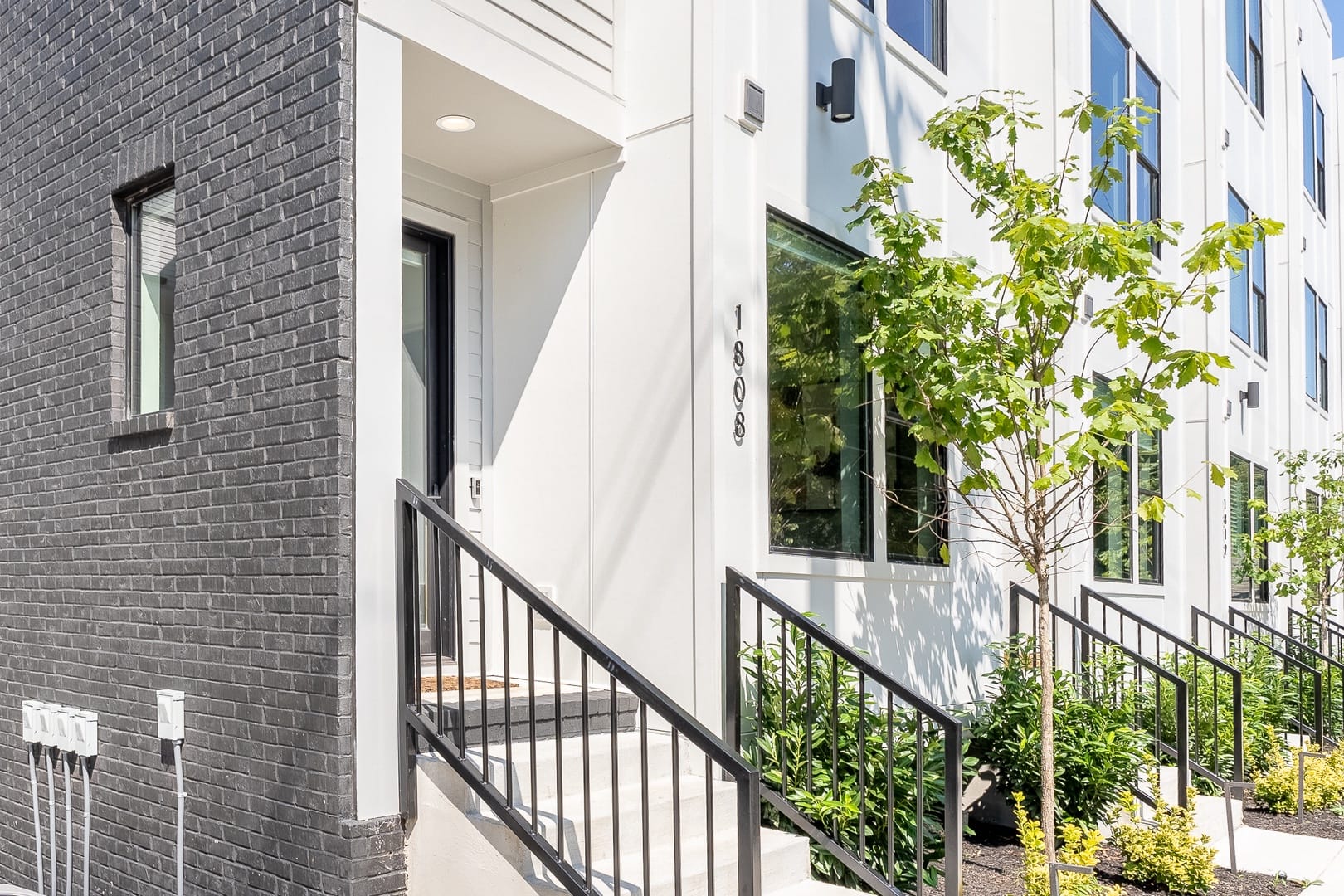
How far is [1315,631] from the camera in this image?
14.6 m

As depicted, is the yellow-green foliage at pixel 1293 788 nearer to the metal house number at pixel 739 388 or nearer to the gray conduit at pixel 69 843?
the metal house number at pixel 739 388

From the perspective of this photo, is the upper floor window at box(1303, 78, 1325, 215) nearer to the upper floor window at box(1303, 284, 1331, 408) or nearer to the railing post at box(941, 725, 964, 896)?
the upper floor window at box(1303, 284, 1331, 408)

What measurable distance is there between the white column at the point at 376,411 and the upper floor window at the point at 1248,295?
422 inches

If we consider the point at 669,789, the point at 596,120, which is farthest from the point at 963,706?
the point at 596,120

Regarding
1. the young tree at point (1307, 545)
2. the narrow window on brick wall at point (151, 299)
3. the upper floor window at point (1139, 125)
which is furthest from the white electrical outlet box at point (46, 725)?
the young tree at point (1307, 545)

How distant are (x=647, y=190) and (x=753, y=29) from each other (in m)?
0.95

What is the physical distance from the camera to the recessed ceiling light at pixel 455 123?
520 cm

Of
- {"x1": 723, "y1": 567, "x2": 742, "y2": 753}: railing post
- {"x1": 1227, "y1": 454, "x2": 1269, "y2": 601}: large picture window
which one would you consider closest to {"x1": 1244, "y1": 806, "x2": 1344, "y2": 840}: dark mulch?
{"x1": 723, "y1": 567, "x2": 742, "y2": 753}: railing post

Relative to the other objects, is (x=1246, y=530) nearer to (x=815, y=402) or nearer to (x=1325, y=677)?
(x=1325, y=677)

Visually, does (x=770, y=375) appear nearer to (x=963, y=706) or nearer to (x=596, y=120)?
(x=596, y=120)

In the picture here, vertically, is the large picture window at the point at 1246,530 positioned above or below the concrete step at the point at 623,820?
above

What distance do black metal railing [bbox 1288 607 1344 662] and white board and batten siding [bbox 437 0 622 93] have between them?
9.85 metres

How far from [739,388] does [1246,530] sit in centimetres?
1012

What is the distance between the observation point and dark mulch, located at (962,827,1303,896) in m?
5.48
